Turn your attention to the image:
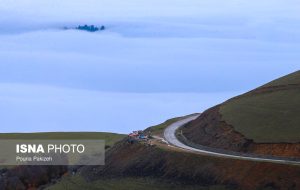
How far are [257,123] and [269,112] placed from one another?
455 cm

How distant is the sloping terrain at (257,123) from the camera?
10681 cm

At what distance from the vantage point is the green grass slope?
109250mm

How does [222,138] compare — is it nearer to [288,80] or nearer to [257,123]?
[257,123]

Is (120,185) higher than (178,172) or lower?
lower

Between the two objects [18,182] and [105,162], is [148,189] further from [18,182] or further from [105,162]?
[18,182]

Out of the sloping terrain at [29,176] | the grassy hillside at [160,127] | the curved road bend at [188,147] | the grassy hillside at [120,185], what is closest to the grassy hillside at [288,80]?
the curved road bend at [188,147]

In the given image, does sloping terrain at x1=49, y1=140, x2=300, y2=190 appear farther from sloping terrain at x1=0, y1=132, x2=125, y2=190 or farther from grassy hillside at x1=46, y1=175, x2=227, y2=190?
sloping terrain at x1=0, y1=132, x2=125, y2=190

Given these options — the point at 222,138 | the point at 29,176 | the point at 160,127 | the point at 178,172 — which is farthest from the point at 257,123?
the point at 29,176

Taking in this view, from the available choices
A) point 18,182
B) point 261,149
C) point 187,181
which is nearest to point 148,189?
point 187,181

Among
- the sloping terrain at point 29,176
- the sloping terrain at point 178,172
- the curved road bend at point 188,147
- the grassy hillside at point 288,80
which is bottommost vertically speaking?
the sloping terrain at point 29,176

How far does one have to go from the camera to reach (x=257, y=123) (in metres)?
116

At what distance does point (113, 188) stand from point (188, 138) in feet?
73.5

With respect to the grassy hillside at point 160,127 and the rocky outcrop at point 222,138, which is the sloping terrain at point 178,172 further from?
the grassy hillside at point 160,127

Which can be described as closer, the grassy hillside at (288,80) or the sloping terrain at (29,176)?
the sloping terrain at (29,176)
